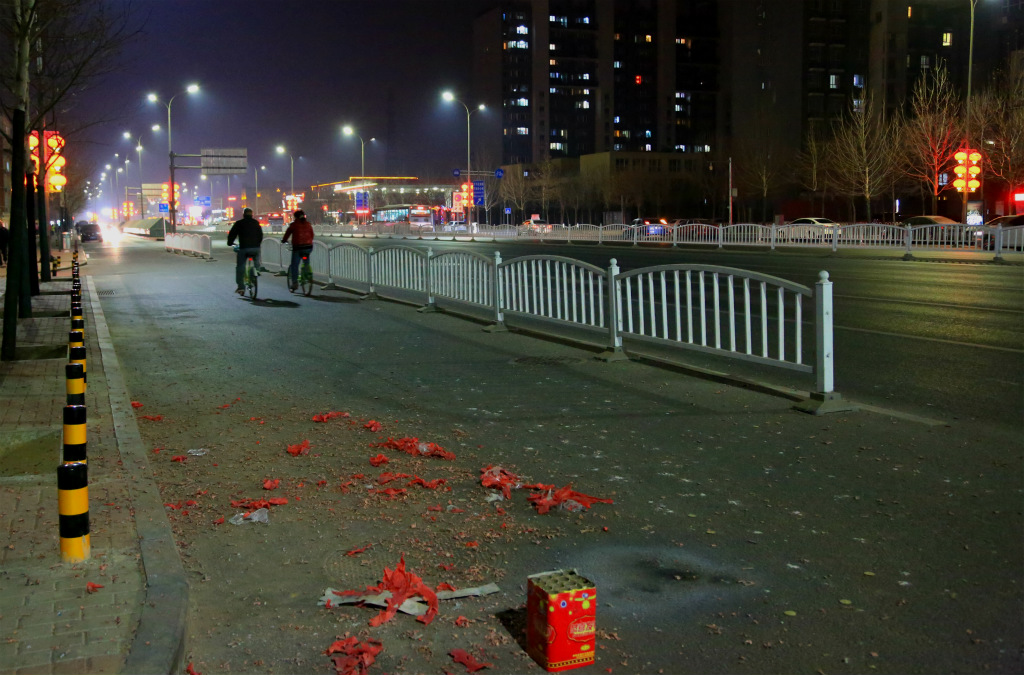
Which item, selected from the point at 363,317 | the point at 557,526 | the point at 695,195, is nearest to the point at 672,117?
the point at 695,195

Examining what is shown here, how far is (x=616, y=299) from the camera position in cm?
1122

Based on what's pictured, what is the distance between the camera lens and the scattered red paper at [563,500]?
5777 mm

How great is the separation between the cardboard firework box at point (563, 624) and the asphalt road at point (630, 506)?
0.45ft

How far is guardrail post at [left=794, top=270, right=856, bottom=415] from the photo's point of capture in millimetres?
8086

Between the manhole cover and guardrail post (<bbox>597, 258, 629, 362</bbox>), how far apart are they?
35 cm

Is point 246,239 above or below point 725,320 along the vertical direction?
above

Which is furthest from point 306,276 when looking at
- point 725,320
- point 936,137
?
point 936,137

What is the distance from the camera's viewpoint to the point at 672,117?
15950cm

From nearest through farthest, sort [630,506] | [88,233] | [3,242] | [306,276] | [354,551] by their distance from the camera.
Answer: [354,551] < [630,506] < [306,276] < [3,242] < [88,233]

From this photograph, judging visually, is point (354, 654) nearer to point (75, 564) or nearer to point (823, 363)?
point (75, 564)

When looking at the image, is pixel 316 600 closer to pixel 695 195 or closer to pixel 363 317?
pixel 363 317

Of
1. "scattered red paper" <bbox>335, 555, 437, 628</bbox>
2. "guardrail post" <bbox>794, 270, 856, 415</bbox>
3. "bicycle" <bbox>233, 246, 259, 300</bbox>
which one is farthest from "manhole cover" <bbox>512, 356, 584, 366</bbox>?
"bicycle" <bbox>233, 246, 259, 300</bbox>

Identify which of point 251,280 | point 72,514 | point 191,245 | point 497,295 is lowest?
point 72,514

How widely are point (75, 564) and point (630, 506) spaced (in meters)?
3.19
